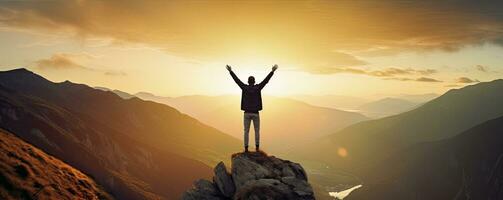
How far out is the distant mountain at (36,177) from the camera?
10447 cm

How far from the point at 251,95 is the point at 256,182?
613 centimetres

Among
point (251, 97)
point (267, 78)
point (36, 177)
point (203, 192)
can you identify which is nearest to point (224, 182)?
point (203, 192)

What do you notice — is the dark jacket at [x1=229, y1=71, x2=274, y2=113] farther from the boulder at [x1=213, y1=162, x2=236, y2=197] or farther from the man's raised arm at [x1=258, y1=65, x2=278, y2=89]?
the boulder at [x1=213, y1=162, x2=236, y2=197]

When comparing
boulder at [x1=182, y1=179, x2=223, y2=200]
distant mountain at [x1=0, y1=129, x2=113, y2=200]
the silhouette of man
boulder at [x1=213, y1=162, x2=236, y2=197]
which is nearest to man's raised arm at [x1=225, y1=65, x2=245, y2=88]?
the silhouette of man

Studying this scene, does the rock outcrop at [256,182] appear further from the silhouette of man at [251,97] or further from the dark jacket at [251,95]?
the dark jacket at [251,95]

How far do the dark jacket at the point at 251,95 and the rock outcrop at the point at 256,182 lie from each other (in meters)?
3.20

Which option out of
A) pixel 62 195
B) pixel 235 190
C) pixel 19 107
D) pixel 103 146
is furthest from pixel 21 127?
pixel 235 190

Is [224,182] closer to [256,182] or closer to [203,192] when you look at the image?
[203,192]

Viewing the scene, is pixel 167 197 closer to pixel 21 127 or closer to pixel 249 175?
pixel 21 127

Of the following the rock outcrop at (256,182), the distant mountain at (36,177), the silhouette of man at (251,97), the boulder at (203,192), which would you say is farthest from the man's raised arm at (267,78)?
the distant mountain at (36,177)

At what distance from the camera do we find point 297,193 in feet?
80.2

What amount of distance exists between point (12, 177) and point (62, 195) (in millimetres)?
14050

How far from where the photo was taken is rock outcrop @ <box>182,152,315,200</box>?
Result: 24.3 metres

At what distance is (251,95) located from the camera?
27.9 meters
